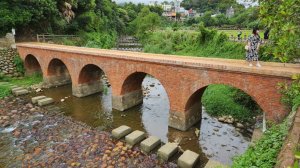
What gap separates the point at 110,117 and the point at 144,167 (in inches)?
247

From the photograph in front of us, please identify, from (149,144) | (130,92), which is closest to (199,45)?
(130,92)

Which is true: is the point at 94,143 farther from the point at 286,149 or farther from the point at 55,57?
the point at 55,57

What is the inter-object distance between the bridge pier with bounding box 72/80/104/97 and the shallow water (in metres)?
0.44

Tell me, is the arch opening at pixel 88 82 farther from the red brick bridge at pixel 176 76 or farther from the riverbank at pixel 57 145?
the riverbank at pixel 57 145

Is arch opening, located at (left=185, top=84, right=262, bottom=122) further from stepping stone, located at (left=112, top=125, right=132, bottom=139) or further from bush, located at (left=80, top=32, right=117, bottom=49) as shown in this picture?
A: bush, located at (left=80, top=32, right=117, bottom=49)

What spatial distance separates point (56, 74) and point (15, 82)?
14.0ft

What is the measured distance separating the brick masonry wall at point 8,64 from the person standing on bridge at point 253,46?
22.8 m

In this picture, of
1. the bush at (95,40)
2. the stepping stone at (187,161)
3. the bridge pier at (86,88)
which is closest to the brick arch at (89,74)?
the bridge pier at (86,88)

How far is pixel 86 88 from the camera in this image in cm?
1955

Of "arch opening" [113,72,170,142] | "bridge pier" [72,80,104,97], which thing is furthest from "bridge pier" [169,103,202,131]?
"bridge pier" [72,80,104,97]

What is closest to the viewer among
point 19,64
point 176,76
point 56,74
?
point 176,76

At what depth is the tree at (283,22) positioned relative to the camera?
15.4 ft

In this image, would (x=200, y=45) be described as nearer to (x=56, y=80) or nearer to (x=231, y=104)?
(x=231, y=104)

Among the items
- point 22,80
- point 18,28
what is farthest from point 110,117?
point 18,28
